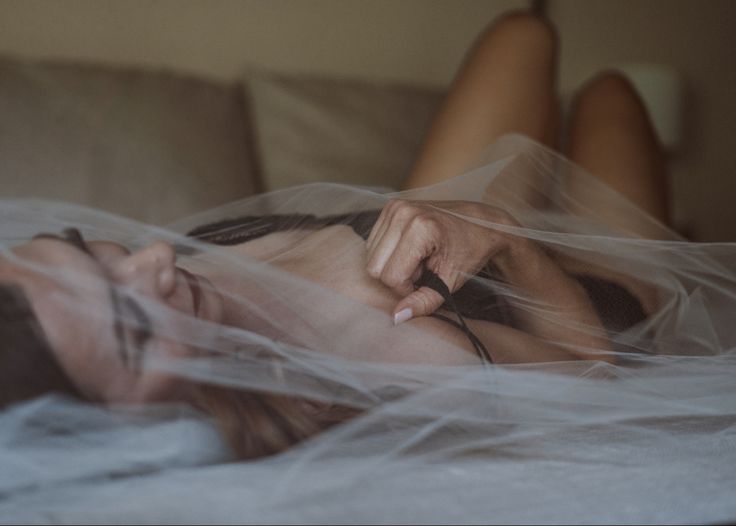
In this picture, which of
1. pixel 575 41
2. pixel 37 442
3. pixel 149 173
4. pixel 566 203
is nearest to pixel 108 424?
pixel 37 442

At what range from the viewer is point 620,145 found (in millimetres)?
1509

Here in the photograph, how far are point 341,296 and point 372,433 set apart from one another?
7.5 inches

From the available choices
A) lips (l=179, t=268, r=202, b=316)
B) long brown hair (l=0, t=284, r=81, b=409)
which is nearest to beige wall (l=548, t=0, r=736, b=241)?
lips (l=179, t=268, r=202, b=316)

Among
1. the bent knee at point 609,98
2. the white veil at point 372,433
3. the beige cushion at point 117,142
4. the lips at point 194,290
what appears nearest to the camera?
the white veil at point 372,433

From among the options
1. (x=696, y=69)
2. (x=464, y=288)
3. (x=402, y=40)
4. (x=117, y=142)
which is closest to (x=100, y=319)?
(x=464, y=288)

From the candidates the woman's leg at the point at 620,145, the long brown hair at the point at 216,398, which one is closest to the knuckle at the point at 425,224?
the long brown hair at the point at 216,398

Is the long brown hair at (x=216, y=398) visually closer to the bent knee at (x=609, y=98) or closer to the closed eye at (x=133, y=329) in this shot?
the closed eye at (x=133, y=329)

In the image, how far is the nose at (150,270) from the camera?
630mm

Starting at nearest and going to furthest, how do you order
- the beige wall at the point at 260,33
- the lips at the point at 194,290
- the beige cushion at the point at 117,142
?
the lips at the point at 194,290 < the beige cushion at the point at 117,142 < the beige wall at the point at 260,33

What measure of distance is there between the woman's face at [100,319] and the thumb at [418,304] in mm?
210

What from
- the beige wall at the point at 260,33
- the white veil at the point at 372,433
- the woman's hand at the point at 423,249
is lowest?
the white veil at the point at 372,433

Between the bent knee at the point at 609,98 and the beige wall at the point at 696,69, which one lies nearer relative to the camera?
the bent knee at the point at 609,98

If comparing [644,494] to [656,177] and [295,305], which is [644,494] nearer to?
[295,305]

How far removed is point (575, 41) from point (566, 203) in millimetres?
1488
